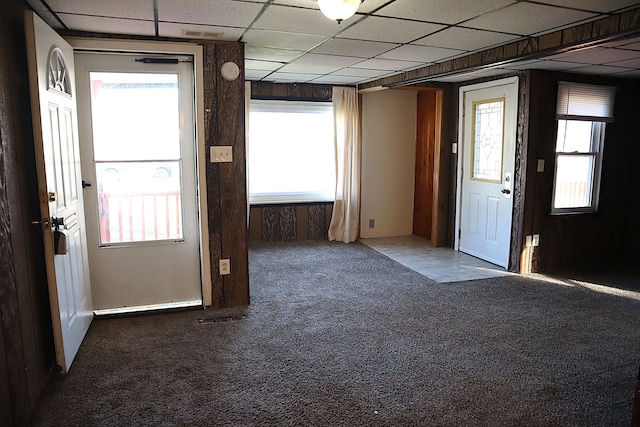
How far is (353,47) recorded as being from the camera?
3568 mm

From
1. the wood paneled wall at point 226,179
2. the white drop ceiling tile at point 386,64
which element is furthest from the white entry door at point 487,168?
the wood paneled wall at point 226,179

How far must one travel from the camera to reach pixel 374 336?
10.4ft

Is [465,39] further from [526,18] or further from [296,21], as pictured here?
[296,21]

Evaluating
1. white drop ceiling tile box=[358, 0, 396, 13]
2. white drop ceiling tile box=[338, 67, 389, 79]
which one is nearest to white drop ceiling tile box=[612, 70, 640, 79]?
white drop ceiling tile box=[338, 67, 389, 79]

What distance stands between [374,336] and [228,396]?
1.16 metres

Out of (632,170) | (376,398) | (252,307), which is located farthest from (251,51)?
(632,170)

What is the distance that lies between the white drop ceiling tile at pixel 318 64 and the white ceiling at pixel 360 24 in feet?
0.06

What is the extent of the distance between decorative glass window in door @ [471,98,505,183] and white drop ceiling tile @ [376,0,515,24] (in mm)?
2530

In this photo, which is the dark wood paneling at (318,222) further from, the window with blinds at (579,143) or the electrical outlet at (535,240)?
the window with blinds at (579,143)

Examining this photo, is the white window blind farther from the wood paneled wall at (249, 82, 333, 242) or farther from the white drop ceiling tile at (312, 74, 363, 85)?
the wood paneled wall at (249, 82, 333, 242)

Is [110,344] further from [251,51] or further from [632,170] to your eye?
[632,170]

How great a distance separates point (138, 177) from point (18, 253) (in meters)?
1.32

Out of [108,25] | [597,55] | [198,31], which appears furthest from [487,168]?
[108,25]

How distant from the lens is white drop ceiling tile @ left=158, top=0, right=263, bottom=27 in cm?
247
